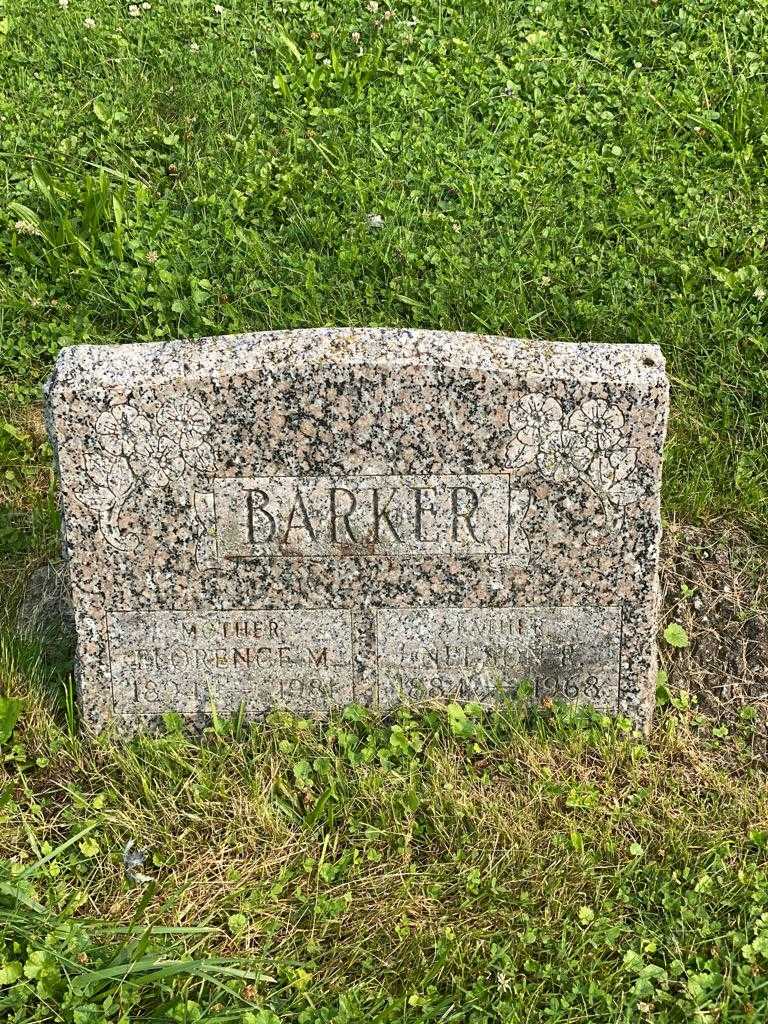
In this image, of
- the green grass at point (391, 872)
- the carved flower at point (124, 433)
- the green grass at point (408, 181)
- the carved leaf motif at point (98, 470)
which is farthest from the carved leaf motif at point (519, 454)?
the green grass at point (408, 181)

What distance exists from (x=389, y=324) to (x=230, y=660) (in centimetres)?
157

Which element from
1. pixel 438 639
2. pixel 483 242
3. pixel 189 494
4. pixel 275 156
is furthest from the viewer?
pixel 275 156

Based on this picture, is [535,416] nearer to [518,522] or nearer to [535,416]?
[535,416]

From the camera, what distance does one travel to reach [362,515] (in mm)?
3035

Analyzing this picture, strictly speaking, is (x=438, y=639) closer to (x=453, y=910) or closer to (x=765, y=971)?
(x=453, y=910)

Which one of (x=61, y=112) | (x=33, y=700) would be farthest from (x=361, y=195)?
(x=33, y=700)

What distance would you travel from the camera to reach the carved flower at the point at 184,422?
2893 millimetres

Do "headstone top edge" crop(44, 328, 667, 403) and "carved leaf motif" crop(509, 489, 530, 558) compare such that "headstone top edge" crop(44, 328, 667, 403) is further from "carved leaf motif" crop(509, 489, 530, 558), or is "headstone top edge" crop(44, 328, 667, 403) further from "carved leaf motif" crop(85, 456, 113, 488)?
"carved leaf motif" crop(509, 489, 530, 558)

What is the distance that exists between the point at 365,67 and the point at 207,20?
84cm

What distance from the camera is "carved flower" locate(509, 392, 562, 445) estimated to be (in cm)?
289

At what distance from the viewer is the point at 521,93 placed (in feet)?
16.4

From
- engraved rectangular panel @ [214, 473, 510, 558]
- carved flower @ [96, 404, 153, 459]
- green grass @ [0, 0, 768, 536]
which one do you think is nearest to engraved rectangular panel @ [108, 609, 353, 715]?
engraved rectangular panel @ [214, 473, 510, 558]

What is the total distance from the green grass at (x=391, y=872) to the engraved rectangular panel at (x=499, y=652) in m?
0.08

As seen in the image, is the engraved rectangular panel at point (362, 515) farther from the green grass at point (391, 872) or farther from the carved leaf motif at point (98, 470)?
the green grass at point (391, 872)
